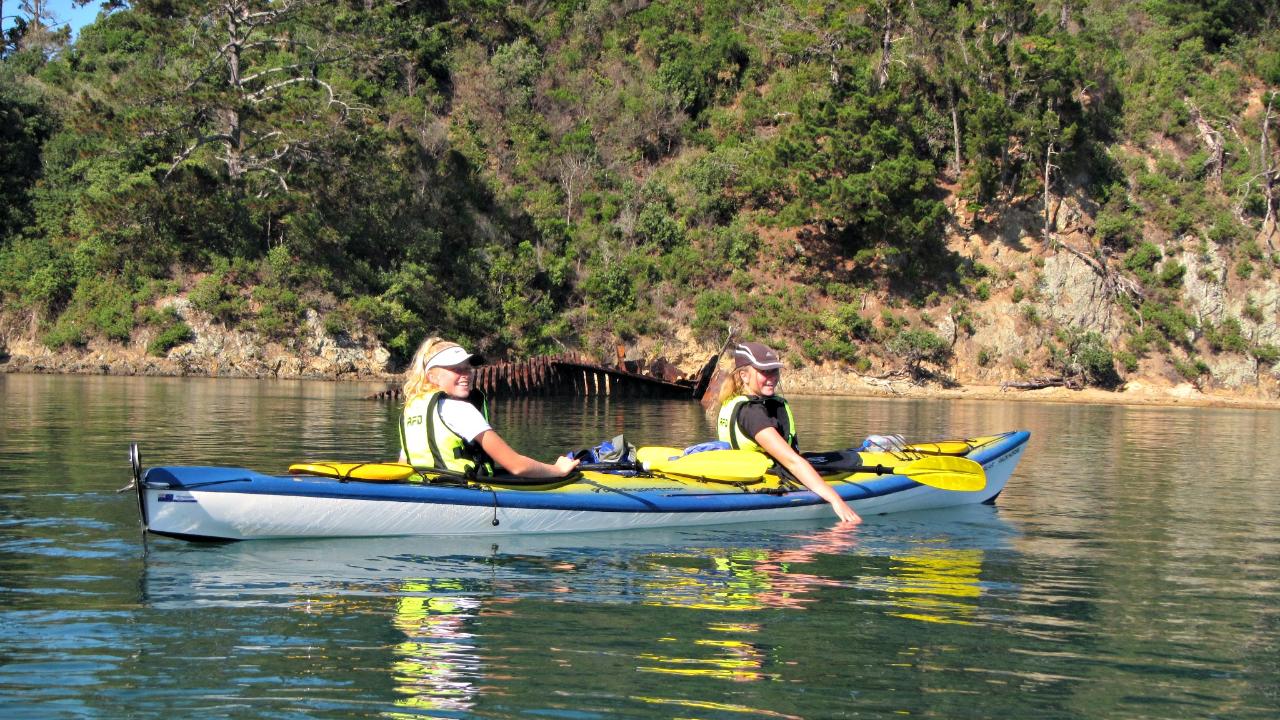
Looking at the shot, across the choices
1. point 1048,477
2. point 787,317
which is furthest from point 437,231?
point 1048,477

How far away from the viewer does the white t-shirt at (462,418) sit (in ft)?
25.1

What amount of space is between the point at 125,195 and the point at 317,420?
18.8m

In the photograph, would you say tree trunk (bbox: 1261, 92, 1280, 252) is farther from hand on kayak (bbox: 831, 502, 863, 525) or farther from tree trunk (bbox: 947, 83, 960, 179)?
hand on kayak (bbox: 831, 502, 863, 525)

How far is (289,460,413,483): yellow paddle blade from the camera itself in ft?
25.5

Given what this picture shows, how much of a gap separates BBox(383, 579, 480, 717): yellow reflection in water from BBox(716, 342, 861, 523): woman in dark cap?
3028 millimetres

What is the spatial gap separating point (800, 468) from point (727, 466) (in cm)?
59

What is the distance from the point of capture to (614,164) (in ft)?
141

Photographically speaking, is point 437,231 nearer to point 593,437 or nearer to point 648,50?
point 648,50

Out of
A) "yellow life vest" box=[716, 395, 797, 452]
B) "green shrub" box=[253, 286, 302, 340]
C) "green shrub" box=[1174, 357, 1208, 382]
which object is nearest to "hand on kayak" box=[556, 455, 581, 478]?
"yellow life vest" box=[716, 395, 797, 452]

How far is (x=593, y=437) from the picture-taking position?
16.3 m

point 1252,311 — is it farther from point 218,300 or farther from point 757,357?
point 757,357

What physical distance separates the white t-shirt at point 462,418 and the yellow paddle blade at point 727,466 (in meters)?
2.05

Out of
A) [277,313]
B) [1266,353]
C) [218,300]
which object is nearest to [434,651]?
[277,313]

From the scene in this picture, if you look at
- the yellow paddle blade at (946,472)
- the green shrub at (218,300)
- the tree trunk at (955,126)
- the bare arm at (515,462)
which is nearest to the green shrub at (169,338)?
the green shrub at (218,300)
